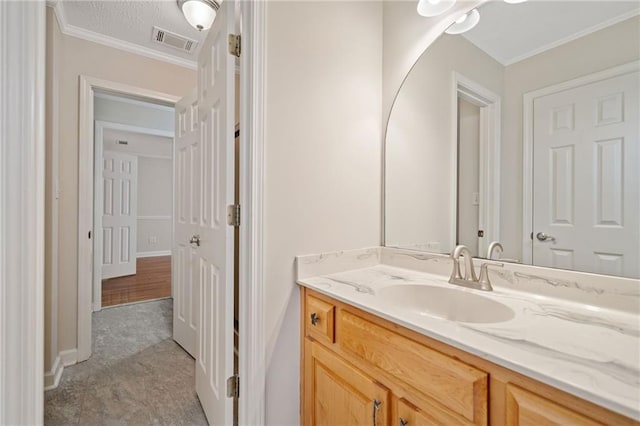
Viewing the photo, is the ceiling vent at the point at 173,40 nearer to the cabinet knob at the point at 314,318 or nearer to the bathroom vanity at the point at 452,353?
the bathroom vanity at the point at 452,353

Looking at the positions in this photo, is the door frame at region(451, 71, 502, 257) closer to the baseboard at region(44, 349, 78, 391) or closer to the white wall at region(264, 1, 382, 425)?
the white wall at region(264, 1, 382, 425)

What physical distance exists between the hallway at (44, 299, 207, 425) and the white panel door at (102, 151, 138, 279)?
6.84 feet

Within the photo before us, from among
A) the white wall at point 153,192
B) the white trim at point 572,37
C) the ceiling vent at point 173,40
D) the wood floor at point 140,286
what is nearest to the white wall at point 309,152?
the white trim at point 572,37

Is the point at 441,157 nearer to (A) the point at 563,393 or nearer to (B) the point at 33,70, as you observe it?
(A) the point at 563,393

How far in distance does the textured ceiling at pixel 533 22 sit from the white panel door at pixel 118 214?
16.4 ft

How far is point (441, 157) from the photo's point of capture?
1.43 metres

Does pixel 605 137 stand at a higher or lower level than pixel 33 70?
lower

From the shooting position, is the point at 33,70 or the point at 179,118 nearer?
the point at 33,70

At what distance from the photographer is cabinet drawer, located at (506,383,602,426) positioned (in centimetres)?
53

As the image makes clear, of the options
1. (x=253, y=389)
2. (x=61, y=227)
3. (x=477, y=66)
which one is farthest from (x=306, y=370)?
(x=61, y=227)

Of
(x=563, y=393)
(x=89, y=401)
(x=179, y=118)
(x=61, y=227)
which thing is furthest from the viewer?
(x=179, y=118)

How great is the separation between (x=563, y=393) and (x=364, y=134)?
49.7 inches

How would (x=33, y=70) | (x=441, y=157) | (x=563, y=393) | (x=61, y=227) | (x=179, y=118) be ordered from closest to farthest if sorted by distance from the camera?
(x=563, y=393) < (x=33, y=70) < (x=441, y=157) < (x=61, y=227) < (x=179, y=118)

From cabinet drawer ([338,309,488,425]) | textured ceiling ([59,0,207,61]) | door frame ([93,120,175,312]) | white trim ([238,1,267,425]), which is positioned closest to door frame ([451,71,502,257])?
cabinet drawer ([338,309,488,425])
